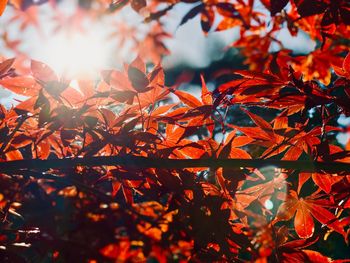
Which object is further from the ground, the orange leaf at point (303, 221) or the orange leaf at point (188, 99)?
the orange leaf at point (188, 99)

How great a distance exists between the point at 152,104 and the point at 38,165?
1.02ft

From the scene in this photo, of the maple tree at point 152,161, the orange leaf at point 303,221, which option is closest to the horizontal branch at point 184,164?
the maple tree at point 152,161

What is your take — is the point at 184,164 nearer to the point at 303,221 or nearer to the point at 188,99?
the point at 188,99

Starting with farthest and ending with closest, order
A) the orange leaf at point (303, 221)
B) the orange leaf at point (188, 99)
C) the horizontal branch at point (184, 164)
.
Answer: the orange leaf at point (303, 221)
the orange leaf at point (188, 99)
the horizontal branch at point (184, 164)

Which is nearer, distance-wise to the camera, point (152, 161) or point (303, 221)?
point (152, 161)

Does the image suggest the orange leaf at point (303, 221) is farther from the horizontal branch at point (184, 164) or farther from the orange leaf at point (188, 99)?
the orange leaf at point (188, 99)

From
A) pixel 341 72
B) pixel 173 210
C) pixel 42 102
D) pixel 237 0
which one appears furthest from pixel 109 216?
pixel 237 0

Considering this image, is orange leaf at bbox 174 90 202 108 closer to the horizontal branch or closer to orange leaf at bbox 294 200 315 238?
the horizontal branch

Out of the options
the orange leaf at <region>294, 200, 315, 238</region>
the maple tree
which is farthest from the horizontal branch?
the orange leaf at <region>294, 200, 315, 238</region>

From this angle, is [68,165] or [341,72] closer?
[68,165]

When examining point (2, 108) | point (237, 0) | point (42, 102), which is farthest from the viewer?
point (237, 0)

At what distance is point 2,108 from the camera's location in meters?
0.85

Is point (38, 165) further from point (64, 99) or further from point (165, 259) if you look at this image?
point (165, 259)

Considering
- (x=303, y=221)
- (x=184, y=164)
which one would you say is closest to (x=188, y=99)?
(x=184, y=164)
